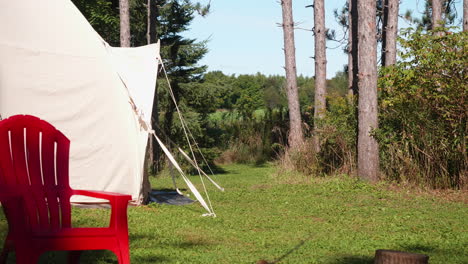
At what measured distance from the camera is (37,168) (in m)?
5.25

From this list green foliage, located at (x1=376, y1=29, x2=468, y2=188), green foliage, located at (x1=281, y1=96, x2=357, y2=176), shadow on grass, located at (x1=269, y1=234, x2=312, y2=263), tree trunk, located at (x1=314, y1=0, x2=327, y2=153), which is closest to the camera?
shadow on grass, located at (x1=269, y1=234, x2=312, y2=263)

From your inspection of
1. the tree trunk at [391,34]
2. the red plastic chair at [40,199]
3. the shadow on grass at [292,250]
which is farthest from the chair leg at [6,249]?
the tree trunk at [391,34]

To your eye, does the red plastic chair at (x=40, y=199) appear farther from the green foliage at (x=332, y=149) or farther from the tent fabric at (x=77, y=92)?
the green foliage at (x=332, y=149)

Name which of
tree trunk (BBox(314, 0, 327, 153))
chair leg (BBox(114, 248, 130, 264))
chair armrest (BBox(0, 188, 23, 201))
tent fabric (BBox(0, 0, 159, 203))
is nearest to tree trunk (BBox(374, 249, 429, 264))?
chair leg (BBox(114, 248, 130, 264))

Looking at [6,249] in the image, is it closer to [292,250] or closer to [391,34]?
[292,250]

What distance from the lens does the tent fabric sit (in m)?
10.2

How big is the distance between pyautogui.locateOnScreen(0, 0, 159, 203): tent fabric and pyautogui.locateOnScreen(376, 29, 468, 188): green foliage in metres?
4.97

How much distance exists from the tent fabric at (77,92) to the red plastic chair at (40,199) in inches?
198

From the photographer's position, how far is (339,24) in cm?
3180

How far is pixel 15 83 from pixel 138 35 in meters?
12.0

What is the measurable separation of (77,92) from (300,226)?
410 centimetres

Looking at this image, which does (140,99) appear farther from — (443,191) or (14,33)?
(443,191)

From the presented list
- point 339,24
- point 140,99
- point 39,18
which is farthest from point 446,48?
point 339,24

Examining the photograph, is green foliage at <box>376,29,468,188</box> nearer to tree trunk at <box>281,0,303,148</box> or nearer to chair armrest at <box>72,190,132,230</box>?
tree trunk at <box>281,0,303,148</box>
